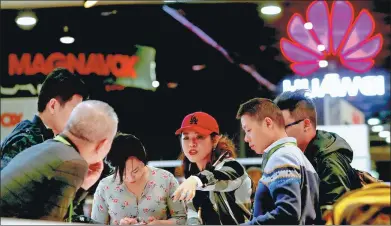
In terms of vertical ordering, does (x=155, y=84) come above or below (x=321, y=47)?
below

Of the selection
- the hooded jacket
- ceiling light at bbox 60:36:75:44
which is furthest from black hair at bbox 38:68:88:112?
the hooded jacket

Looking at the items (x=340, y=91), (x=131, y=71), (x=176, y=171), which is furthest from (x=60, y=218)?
(x=340, y=91)

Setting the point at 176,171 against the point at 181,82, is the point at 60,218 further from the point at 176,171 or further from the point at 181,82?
the point at 181,82

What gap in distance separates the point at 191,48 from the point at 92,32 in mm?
649

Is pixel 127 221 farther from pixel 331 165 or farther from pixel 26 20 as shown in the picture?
pixel 26 20

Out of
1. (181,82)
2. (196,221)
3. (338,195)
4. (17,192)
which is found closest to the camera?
(17,192)

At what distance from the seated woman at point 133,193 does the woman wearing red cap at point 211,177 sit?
103mm

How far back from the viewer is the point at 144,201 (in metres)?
3.86

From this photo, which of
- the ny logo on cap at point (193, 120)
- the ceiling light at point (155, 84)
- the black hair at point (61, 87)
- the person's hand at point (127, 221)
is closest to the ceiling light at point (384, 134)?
the ny logo on cap at point (193, 120)

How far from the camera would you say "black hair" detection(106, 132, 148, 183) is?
387 centimetres

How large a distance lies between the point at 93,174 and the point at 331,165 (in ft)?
A: 4.39

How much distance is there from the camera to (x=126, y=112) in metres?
3.95

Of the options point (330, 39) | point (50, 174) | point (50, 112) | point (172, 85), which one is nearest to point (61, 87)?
point (50, 112)

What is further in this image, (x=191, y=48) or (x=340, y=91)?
(x=191, y=48)
